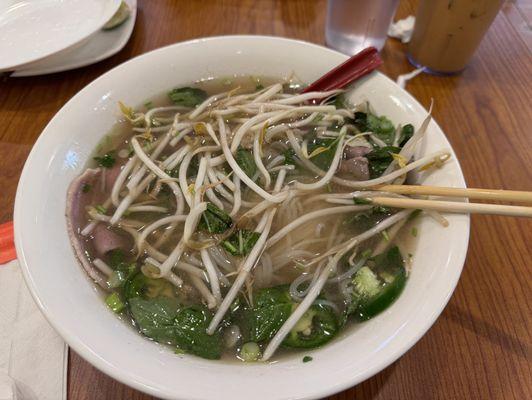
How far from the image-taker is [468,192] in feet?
4.11

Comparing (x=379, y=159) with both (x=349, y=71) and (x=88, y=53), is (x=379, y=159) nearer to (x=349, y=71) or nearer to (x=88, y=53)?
(x=349, y=71)

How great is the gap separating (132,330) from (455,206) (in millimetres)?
1096

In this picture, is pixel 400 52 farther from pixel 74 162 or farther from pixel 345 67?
pixel 74 162

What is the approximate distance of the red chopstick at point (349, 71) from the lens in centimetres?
173

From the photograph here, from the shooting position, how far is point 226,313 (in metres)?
1.30

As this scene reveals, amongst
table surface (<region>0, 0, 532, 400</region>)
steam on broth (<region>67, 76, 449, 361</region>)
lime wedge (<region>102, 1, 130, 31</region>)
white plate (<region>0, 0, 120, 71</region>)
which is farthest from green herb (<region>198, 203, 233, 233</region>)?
lime wedge (<region>102, 1, 130, 31</region>)

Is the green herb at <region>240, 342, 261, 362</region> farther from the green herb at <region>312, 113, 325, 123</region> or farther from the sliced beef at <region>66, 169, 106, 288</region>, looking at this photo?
the green herb at <region>312, 113, 325, 123</region>

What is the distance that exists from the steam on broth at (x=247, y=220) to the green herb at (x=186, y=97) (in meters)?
0.08

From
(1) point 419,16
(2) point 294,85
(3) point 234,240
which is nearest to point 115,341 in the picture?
(3) point 234,240

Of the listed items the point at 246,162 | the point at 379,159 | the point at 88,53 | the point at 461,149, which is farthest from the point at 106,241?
the point at 461,149

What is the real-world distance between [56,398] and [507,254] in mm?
1696

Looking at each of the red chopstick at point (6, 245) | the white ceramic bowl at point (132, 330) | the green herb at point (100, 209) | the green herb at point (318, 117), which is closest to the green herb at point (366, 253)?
the white ceramic bowl at point (132, 330)

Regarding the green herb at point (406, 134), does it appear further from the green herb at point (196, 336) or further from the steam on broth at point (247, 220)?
the green herb at point (196, 336)

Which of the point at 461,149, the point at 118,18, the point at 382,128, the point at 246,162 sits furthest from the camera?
the point at 118,18
